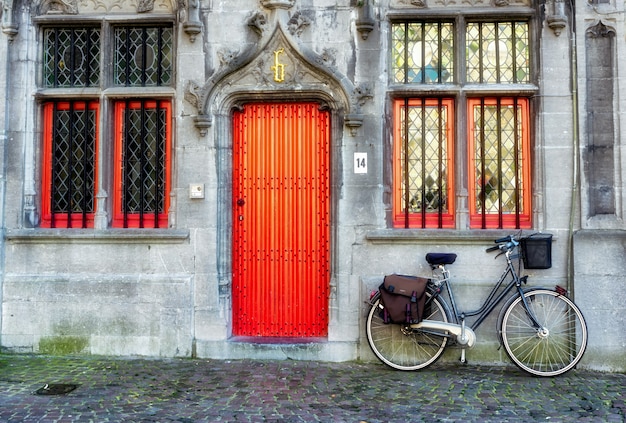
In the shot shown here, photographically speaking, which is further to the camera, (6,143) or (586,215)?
(6,143)

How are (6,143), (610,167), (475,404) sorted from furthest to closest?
(6,143)
(610,167)
(475,404)

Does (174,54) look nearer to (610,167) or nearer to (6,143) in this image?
(6,143)

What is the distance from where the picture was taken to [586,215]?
6.98 metres

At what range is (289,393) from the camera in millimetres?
5887

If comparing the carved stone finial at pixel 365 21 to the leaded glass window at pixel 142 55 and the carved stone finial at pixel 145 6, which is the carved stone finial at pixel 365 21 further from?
the carved stone finial at pixel 145 6

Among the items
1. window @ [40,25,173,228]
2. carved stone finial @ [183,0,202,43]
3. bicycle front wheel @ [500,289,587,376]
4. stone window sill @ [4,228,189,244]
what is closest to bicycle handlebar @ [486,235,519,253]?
bicycle front wheel @ [500,289,587,376]

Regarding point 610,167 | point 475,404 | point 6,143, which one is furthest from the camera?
point 6,143

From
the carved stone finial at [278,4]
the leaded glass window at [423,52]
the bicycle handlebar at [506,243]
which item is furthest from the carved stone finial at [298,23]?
the bicycle handlebar at [506,243]

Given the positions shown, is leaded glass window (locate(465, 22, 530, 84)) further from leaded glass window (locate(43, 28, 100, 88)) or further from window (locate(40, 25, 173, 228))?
leaded glass window (locate(43, 28, 100, 88))

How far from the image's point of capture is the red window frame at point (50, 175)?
298 inches

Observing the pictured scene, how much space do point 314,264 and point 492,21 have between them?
3525 millimetres

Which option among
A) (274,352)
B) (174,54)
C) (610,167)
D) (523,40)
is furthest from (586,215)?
(174,54)

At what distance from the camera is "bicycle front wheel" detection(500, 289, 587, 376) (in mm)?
6734

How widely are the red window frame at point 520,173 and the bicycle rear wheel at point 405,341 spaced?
1.18 metres
